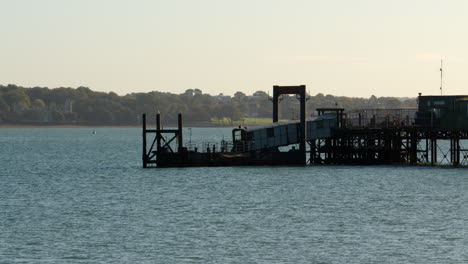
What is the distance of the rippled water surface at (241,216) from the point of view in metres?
51.8

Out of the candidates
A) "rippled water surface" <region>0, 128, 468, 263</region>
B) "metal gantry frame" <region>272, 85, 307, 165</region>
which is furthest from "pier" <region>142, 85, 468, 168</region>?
"rippled water surface" <region>0, 128, 468, 263</region>

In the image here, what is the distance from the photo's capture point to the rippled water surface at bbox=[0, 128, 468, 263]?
51812 mm

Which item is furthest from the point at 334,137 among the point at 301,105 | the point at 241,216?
the point at 241,216

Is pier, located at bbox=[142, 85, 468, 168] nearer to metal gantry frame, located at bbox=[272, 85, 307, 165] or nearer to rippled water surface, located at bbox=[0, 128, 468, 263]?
metal gantry frame, located at bbox=[272, 85, 307, 165]

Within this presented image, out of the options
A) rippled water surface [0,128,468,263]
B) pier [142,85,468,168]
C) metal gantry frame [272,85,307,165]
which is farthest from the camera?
metal gantry frame [272,85,307,165]

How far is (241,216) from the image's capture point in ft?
220

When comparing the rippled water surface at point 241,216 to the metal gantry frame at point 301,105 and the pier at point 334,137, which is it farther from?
the metal gantry frame at point 301,105

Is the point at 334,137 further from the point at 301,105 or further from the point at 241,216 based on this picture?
the point at 241,216

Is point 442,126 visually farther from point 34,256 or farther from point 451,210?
point 34,256

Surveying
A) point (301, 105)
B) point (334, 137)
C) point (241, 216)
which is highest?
point (301, 105)

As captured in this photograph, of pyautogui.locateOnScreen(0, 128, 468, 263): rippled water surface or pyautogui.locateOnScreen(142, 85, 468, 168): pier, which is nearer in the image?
pyautogui.locateOnScreen(0, 128, 468, 263): rippled water surface

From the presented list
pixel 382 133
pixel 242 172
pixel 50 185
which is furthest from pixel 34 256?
pixel 382 133

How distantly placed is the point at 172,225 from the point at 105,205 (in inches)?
562

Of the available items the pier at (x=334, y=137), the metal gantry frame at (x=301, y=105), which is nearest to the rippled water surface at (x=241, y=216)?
the pier at (x=334, y=137)
